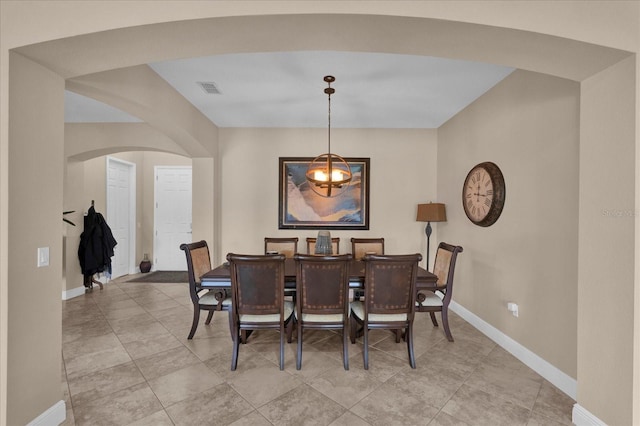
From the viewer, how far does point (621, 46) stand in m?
1.47

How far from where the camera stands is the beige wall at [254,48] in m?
1.42

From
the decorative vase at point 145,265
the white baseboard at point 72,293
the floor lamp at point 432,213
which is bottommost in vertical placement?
the white baseboard at point 72,293

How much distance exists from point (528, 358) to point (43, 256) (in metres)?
3.81

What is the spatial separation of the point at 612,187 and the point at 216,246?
14.7 ft

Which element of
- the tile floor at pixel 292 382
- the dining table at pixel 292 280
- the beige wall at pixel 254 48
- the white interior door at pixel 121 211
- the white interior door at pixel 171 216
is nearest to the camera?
the beige wall at pixel 254 48

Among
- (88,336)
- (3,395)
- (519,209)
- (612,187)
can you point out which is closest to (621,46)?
(612,187)

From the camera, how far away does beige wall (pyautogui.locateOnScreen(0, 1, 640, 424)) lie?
1416mm

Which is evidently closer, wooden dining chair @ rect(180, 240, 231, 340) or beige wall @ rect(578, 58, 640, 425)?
beige wall @ rect(578, 58, 640, 425)

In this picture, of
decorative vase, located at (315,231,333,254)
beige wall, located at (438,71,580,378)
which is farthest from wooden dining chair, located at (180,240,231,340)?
beige wall, located at (438,71,580,378)

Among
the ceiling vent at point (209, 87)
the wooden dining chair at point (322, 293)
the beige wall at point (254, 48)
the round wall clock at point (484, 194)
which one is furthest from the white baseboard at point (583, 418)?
the ceiling vent at point (209, 87)

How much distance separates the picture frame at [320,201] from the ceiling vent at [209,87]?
1.51 meters

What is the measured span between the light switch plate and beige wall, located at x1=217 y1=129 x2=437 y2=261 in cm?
281

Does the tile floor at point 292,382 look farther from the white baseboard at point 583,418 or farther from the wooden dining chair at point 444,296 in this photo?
the wooden dining chair at point 444,296

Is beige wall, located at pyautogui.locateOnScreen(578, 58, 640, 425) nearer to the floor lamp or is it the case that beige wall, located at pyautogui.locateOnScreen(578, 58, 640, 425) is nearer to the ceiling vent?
the floor lamp
